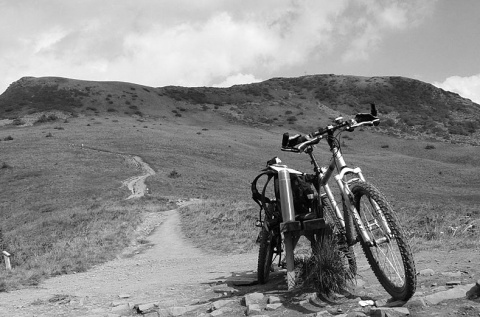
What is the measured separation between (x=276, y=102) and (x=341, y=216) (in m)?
102

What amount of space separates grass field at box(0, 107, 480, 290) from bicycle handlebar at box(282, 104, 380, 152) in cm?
435

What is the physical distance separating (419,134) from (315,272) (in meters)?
82.1

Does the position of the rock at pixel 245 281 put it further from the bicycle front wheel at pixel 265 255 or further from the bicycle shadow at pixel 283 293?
the bicycle front wheel at pixel 265 255

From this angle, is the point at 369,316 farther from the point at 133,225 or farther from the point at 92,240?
the point at 133,225

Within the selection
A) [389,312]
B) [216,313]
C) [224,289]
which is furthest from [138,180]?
[389,312]

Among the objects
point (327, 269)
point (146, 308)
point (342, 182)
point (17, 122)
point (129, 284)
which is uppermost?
point (17, 122)

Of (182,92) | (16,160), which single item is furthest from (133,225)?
(182,92)

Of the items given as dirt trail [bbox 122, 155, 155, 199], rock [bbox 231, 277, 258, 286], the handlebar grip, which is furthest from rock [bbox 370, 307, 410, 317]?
dirt trail [bbox 122, 155, 155, 199]

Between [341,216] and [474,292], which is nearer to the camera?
[474,292]

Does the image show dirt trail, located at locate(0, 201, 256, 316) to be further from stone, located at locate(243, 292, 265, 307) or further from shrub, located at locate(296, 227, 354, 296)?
shrub, located at locate(296, 227, 354, 296)

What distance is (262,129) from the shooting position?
272ft

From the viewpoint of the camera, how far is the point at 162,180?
3866cm

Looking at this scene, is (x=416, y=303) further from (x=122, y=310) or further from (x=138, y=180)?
(x=138, y=180)

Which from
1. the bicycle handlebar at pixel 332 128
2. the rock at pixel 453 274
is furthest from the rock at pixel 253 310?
the rock at pixel 453 274
